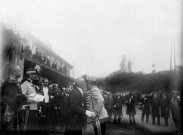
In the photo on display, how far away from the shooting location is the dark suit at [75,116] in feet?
16.7

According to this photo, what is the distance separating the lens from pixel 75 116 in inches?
201

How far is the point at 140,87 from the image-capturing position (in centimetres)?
5641

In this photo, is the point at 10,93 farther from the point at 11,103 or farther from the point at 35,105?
the point at 35,105

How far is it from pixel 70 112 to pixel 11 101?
3.59 ft

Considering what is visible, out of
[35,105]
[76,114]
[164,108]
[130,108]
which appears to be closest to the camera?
[76,114]

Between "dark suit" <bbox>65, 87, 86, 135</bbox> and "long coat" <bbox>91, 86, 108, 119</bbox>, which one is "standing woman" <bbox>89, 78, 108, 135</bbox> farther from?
"dark suit" <bbox>65, 87, 86, 135</bbox>

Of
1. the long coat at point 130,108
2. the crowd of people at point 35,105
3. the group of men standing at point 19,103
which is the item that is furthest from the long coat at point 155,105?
the group of men standing at point 19,103

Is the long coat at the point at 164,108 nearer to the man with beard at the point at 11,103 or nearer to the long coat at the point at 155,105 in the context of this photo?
the long coat at the point at 155,105

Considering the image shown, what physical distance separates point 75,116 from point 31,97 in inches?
43.1

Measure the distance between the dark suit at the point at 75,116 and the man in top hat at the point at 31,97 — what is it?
929 millimetres

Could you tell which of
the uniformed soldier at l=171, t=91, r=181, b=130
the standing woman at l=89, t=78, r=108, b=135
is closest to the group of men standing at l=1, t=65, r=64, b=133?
the standing woman at l=89, t=78, r=108, b=135

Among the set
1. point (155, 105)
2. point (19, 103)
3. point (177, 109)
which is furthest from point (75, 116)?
point (155, 105)

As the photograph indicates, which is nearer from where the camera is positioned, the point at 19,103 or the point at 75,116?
the point at 75,116

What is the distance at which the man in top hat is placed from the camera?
566 centimetres
